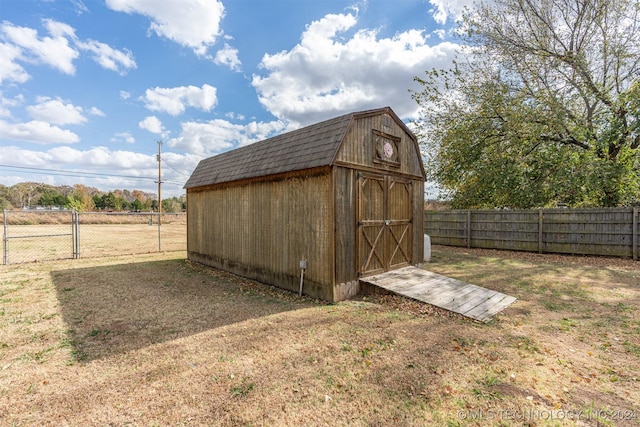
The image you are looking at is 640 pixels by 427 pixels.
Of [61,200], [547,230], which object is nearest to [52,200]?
[61,200]

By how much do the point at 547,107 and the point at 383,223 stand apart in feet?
32.7

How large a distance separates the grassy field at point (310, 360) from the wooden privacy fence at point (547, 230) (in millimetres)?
4699

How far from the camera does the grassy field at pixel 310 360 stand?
241 cm

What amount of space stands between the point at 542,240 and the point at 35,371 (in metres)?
14.0

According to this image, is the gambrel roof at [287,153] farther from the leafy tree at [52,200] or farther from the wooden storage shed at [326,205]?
the leafy tree at [52,200]

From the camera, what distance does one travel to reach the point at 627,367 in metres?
3.11

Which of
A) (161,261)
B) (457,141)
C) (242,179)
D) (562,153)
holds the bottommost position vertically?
(161,261)

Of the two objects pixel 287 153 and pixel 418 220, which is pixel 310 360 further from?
pixel 418 220

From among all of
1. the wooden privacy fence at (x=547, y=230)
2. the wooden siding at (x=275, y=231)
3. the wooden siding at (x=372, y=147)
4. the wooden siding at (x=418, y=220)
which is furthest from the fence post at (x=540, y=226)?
the wooden siding at (x=275, y=231)

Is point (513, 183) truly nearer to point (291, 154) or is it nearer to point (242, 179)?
point (291, 154)

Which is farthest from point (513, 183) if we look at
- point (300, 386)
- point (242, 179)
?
point (300, 386)

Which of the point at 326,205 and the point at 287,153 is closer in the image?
→ the point at 326,205

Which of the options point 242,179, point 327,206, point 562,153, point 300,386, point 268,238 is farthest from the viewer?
point 562,153

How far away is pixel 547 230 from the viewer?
10547 mm
